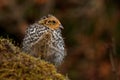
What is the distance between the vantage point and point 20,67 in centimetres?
403

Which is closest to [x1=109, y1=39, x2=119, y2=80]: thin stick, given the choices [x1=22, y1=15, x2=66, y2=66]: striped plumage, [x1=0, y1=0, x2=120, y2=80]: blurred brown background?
[x1=22, y1=15, x2=66, y2=66]: striped plumage

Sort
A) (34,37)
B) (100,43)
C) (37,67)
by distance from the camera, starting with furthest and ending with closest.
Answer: (100,43)
(34,37)
(37,67)

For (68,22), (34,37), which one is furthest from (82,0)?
(34,37)

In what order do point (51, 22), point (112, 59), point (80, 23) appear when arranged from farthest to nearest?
point (80, 23)
point (112, 59)
point (51, 22)

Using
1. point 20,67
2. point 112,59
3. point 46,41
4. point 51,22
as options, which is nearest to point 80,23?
point 112,59

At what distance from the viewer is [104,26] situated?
11.7 meters

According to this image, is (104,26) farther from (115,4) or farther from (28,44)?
(28,44)

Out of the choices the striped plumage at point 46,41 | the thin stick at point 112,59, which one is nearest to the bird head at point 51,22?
the striped plumage at point 46,41

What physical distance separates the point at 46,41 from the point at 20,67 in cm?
73

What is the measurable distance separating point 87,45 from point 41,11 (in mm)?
1078

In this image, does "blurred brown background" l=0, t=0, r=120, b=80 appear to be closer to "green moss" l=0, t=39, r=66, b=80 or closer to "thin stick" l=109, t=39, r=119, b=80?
"thin stick" l=109, t=39, r=119, b=80

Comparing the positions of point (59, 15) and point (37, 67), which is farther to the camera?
point (59, 15)

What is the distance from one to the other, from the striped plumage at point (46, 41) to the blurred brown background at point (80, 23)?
6193 millimetres

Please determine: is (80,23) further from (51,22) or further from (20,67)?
(20,67)
